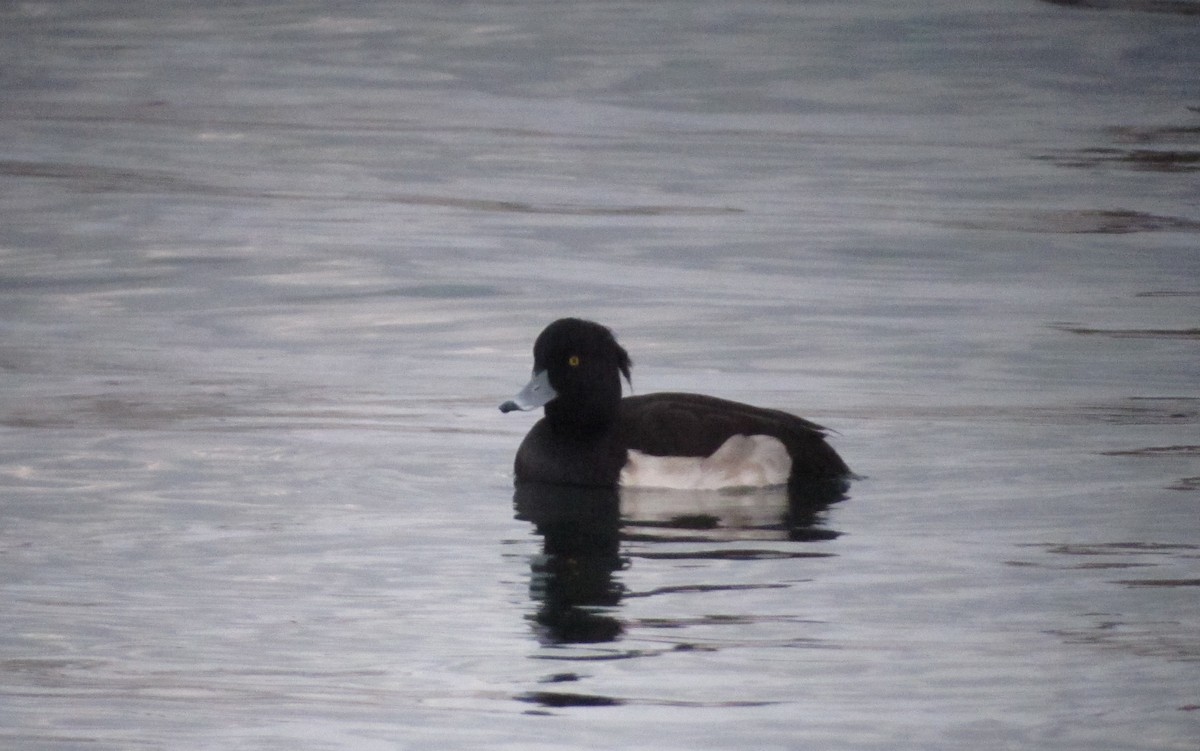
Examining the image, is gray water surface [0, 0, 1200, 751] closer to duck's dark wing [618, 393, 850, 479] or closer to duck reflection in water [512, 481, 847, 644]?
duck reflection in water [512, 481, 847, 644]

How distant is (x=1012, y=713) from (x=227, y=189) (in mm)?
12871

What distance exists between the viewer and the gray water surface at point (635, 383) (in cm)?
674

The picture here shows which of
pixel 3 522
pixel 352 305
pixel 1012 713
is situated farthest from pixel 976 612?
pixel 352 305

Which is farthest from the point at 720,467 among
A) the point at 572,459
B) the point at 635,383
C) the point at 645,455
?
the point at 635,383

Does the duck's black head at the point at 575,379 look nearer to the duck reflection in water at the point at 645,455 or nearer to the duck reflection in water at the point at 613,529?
the duck reflection in water at the point at 645,455

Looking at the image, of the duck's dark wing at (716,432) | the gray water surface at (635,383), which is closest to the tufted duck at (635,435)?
the duck's dark wing at (716,432)

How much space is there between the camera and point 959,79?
80.4 ft

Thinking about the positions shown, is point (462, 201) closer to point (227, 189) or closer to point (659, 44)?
point (227, 189)

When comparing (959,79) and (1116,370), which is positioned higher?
(959,79)

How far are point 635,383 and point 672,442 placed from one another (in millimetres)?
2414

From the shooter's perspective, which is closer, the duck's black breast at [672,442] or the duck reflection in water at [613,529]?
the duck reflection in water at [613,529]

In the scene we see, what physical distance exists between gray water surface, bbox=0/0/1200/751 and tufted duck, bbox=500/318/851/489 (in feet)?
0.67

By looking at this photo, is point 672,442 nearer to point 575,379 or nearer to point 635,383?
point 575,379

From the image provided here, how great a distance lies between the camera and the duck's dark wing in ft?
31.8
